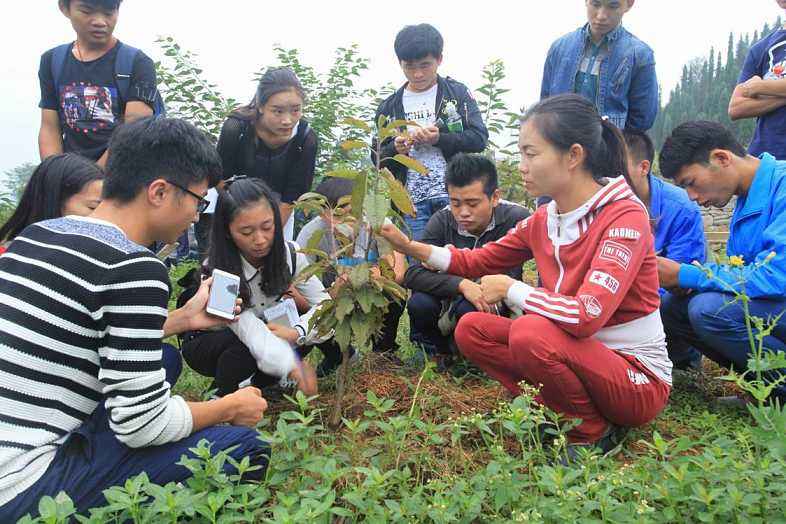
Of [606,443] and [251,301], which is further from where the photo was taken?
[251,301]

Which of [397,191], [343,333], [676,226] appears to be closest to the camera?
[397,191]

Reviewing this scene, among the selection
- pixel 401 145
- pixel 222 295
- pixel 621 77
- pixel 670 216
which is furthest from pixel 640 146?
pixel 222 295

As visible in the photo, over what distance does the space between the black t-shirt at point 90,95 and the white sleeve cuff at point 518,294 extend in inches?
98.4

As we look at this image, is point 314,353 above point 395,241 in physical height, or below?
below

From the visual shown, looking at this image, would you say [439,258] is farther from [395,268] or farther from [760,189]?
[760,189]

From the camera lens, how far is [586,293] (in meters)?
2.46

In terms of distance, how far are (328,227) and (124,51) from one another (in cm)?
187

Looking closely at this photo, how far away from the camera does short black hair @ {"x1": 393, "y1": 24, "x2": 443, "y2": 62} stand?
13.6 ft

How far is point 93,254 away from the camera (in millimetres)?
1816

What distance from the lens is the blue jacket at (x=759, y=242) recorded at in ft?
9.30

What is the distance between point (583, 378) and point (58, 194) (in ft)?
7.90

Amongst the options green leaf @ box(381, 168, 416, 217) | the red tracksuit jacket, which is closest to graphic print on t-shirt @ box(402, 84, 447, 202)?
the red tracksuit jacket

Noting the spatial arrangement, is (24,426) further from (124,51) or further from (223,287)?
(124,51)

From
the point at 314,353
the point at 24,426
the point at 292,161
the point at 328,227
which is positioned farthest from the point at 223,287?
the point at 292,161
